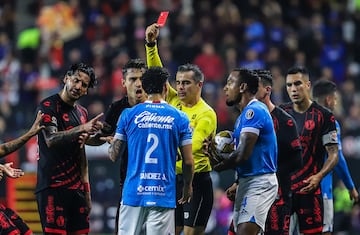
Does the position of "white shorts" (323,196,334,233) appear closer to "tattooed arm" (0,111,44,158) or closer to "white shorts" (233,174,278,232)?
"white shorts" (233,174,278,232)

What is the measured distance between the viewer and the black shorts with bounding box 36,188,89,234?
11672 mm

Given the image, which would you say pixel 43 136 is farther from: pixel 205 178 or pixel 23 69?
pixel 23 69

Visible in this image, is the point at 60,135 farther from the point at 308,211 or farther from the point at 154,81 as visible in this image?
the point at 308,211

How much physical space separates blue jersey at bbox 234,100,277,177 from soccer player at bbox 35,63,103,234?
195 centimetres

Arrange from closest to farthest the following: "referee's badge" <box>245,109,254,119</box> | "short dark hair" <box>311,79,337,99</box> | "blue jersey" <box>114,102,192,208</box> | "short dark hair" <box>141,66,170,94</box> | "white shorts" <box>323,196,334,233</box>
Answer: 1. "blue jersey" <box>114,102,192,208</box>
2. "short dark hair" <box>141,66,170,94</box>
3. "referee's badge" <box>245,109,254,119</box>
4. "white shorts" <box>323,196,334,233</box>
5. "short dark hair" <box>311,79,337,99</box>

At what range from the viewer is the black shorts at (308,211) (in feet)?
41.9

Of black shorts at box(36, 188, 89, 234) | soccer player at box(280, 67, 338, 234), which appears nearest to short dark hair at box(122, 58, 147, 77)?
black shorts at box(36, 188, 89, 234)

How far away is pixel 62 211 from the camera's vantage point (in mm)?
11734

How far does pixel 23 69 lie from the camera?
73.8 feet

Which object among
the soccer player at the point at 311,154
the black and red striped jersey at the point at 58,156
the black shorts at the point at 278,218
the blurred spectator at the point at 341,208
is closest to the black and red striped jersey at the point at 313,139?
the soccer player at the point at 311,154

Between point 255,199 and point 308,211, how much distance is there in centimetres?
199

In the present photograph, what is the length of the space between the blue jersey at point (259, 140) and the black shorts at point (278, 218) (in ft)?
2.85

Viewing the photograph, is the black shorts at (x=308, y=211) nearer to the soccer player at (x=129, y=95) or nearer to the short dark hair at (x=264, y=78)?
the short dark hair at (x=264, y=78)

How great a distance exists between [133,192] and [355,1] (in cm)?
1619
